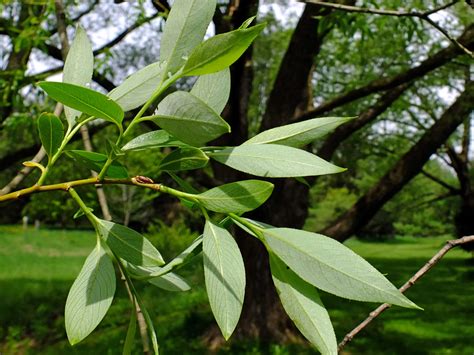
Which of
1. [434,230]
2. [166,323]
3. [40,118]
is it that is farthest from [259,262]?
[434,230]

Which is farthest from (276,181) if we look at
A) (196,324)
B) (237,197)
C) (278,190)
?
(237,197)

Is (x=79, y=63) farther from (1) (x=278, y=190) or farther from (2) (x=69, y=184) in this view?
(1) (x=278, y=190)

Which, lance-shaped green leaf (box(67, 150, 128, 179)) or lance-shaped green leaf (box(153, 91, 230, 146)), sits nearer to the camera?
lance-shaped green leaf (box(153, 91, 230, 146))

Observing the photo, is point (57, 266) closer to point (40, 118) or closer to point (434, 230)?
point (434, 230)

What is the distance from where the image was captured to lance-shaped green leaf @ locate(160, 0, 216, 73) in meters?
0.43

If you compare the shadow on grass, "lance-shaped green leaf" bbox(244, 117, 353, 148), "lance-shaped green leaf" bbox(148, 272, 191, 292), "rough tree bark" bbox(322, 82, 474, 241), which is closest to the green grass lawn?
the shadow on grass

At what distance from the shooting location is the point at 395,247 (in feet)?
68.5

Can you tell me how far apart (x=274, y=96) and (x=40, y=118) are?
6.02m

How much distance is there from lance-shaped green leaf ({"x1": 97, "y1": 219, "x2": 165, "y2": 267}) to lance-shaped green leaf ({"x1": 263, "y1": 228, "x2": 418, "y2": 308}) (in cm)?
10

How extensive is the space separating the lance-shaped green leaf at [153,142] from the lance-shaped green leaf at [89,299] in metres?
0.09

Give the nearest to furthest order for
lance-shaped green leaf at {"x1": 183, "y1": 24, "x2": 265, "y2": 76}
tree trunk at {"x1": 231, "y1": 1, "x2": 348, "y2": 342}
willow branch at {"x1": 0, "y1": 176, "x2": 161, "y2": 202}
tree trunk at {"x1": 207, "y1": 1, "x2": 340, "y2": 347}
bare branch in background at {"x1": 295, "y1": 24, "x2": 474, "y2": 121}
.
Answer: lance-shaped green leaf at {"x1": 183, "y1": 24, "x2": 265, "y2": 76} → willow branch at {"x1": 0, "y1": 176, "x2": 161, "y2": 202} → bare branch in background at {"x1": 295, "y1": 24, "x2": 474, "y2": 121} → tree trunk at {"x1": 207, "y1": 1, "x2": 340, "y2": 347} → tree trunk at {"x1": 231, "y1": 1, "x2": 348, "y2": 342}

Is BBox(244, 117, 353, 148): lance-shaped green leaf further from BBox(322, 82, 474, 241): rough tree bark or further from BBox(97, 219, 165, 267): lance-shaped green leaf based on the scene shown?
BBox(322, 82, 474, 241): rough tree bark

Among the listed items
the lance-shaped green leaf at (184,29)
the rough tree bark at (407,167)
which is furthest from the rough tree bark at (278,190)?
the lance-shaped green leaf at (184,29)

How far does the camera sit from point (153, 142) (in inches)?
18.9
